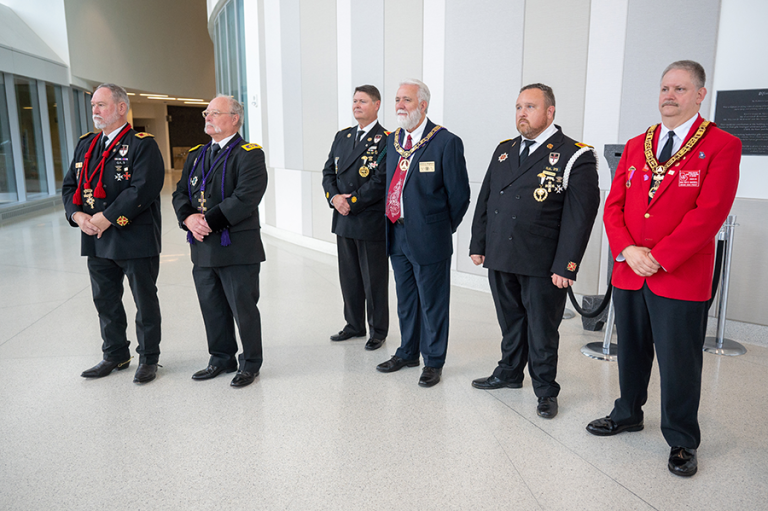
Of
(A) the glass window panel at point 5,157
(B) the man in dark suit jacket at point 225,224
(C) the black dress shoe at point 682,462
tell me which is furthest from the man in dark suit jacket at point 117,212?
(A) the glass window panel at point 5,157

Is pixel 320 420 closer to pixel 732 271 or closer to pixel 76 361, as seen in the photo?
pixel 76 361

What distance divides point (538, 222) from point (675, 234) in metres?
0.68

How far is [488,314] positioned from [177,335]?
8.33 ft

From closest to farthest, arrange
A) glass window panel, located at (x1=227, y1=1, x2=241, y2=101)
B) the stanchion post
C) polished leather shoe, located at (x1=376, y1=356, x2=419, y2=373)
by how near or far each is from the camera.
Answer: polished leather shoe, located at (x1=376, y1=356, x2=419, y2=373)
the stanchion post
glass window panel, located at (x1=227, y1=1, x2=241, y2=101)

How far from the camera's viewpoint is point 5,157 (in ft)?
35.3

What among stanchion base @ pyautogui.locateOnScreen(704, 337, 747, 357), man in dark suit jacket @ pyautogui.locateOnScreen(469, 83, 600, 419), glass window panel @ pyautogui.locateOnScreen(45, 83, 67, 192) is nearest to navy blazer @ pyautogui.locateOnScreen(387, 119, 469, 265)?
man in dark suit jacket @ pyautogui.locateOnScreen(469, 83, 600, 419)

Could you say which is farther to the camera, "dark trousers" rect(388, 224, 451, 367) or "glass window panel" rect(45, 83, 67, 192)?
"glass window panel" rect(45, 83, 67, 192)

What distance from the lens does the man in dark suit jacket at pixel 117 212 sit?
3123mm

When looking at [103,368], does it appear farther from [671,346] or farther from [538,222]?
[671,346]

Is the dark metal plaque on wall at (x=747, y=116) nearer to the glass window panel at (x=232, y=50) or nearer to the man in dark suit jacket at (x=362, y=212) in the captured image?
the man in dark suit jacket at (x=362, y=212)

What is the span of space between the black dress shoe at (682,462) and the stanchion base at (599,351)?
4.40 feet

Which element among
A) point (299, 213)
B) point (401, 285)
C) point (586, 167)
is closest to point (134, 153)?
point (401, 285)

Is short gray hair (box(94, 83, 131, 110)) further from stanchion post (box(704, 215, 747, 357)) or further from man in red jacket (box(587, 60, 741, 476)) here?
stanchion post (box(704, 215, 747, 357))

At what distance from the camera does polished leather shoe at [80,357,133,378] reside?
3.34m
